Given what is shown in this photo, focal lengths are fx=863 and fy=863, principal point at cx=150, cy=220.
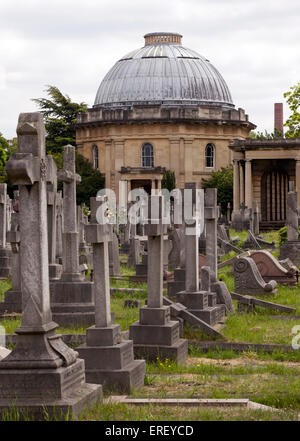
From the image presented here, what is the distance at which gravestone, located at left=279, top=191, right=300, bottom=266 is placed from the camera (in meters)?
24.0

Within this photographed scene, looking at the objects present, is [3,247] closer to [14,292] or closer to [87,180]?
[14,292]

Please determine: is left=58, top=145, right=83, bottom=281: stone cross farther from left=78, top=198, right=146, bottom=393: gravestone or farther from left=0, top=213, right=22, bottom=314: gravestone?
left=78, top=198, right=146, bottom=393: gravestone

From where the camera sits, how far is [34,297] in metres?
8.02

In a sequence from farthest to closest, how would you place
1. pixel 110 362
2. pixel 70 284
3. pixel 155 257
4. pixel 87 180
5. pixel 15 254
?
pixel 87 180 < pixel 15 254 < pixel 70 284 < pixel 155 257 < pixel 110 362

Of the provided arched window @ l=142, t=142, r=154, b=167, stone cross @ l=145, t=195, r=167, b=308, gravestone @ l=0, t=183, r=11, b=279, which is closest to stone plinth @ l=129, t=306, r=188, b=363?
stone cross @ l=145, t=195, r=167, b=308

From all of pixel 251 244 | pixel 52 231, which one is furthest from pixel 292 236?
pixel 52 231

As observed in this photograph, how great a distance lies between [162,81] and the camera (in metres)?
75.8

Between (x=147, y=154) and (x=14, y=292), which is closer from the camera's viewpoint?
(x=14, y=292)

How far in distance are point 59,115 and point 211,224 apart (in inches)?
2598

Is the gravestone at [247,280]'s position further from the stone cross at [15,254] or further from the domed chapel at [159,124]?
the domed chapel at [159,124]

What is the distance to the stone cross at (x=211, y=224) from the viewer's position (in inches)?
637

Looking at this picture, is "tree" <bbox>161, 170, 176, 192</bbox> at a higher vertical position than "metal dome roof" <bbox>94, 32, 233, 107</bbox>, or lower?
lower

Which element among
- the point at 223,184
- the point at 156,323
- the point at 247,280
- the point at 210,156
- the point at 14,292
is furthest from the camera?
the point at 210,156

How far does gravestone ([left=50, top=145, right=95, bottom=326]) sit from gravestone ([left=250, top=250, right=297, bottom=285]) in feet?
18.7
